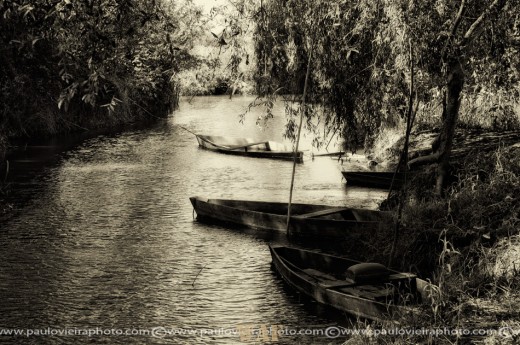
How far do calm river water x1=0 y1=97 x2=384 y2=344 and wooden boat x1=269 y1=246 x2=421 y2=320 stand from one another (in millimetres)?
332

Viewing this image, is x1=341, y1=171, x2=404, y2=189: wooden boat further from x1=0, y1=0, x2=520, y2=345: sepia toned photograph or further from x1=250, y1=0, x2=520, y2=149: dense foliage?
x1=250, y1=0, x2=520, y2=149: dense foliage

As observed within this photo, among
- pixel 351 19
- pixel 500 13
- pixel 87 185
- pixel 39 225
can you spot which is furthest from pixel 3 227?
pixel 500 13

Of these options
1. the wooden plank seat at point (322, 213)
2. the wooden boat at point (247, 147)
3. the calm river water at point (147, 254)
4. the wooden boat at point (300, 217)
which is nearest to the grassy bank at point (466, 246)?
the wooden boat at point (300, 217)

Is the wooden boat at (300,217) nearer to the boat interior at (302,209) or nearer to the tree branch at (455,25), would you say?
the boat interior at (302,209)

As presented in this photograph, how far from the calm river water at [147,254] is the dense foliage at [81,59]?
3214mm

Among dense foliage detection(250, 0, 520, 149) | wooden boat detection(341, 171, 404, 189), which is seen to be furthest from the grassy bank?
wooden boat detection(341, 171, 404, 189)

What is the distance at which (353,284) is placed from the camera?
11.7 m

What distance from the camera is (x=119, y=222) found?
729 inches

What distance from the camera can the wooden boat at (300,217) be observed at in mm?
16098

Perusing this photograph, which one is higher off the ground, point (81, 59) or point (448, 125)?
point (81, 59)

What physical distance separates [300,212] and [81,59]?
37.4 ft

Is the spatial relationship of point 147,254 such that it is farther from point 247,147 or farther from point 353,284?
point 247,147

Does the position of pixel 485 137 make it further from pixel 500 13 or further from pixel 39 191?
pixel 39 191

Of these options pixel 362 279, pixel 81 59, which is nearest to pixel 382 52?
pixel 362 279
